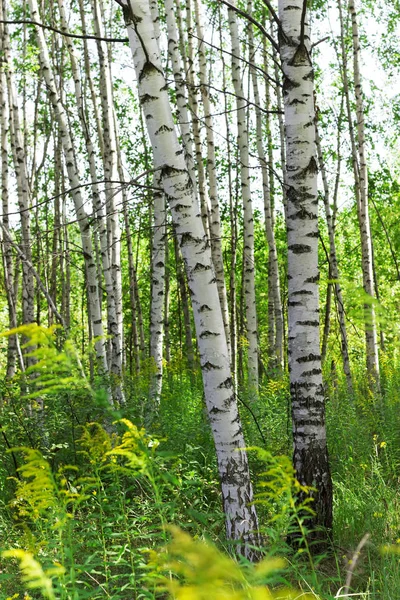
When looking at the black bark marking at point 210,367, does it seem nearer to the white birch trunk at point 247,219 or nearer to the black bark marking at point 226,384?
the black bark marking at point 226,384

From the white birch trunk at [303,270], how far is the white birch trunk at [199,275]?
558 millimetres

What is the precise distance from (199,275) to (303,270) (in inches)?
31.2

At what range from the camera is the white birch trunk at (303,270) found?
14.3ft

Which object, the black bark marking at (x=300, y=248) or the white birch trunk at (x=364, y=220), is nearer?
the black bark marking at (x=300, y=248)

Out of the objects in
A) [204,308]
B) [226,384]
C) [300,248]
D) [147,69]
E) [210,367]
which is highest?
[147,69]

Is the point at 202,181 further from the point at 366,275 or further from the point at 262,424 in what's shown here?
the point at 262,424

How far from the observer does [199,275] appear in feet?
13.3

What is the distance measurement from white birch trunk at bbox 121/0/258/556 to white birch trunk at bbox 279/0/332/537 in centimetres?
56

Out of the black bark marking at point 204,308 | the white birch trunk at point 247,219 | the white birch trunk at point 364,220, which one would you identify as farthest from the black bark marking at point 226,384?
the white birch trunk at point 364,220

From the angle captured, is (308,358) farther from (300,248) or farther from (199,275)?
(199,275)

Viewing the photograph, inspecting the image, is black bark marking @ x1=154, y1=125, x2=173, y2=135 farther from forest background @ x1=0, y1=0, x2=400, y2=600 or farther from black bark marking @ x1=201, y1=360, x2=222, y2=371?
black bark marking @ x1=201, y1=360, x2=222, y2=371

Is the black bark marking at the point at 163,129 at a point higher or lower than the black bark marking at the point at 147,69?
lower

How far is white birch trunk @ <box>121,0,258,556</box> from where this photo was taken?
4.02 metres

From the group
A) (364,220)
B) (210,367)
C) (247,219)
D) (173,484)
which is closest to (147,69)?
(210,367)
